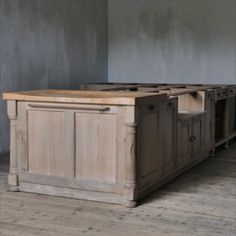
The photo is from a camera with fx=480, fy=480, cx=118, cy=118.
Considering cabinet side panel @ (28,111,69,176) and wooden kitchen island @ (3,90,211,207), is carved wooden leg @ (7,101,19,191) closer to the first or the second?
wooden kitchen island @ (3,90,211,207)

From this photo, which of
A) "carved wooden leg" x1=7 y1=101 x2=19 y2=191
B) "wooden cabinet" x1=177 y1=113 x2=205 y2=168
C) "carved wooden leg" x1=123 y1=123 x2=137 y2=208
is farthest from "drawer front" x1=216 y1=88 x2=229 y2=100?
"carved wooden leg" x1=7 y1=101 x2=19 y2=191

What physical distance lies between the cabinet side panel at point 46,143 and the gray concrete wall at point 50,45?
1.60m

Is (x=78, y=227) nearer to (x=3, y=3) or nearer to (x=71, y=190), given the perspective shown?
(x=71, y=190)

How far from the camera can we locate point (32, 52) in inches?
222

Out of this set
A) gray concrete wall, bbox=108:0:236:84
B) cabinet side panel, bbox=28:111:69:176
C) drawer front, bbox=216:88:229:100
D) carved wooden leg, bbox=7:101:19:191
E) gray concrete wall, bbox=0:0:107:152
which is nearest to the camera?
cabinet side panel, bbox=28:111:69:176

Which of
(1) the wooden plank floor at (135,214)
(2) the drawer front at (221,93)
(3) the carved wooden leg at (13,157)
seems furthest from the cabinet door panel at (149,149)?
(2) the drawer front at (221,93)

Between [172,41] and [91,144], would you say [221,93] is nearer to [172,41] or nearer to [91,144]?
[172,41]

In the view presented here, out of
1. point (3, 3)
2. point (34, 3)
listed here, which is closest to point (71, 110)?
point (3, 3)

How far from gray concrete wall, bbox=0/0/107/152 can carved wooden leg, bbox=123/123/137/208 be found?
2264mm

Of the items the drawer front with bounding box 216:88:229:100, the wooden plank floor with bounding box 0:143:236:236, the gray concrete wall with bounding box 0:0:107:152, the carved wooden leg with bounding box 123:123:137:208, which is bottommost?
the wooden plank floor with bounding box 0:143:236:236

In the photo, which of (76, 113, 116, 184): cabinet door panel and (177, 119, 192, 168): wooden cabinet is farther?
(177, 119, 192, 168): wooden cabinet

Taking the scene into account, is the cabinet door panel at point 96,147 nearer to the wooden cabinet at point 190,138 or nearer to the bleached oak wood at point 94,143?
the bleached oak wood at point 94,143

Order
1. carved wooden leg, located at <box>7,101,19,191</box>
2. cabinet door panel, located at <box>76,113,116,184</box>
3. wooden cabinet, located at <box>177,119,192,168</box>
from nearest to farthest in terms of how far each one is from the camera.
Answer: cabinet door panel, located at <box>76,113,116,184</box>
carved wooden leg, located at <box>7,101,19,191</box>
wooden cabinet, located at <box>177,119,192,168</box>

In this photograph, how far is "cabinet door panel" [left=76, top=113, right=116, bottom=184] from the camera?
354cm
